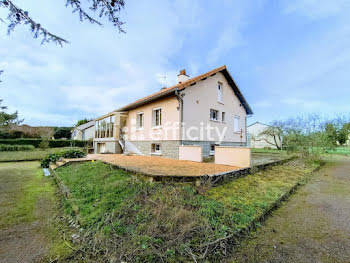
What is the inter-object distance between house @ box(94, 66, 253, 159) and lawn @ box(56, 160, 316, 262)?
606 centimetres

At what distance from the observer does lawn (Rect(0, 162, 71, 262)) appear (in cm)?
246

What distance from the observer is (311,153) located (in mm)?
11219

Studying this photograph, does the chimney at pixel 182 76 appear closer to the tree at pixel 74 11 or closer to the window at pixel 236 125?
the window at pixel 236 125

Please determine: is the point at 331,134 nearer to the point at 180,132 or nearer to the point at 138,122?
the point at 180,132

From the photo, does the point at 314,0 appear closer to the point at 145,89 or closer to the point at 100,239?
the point at 100,239

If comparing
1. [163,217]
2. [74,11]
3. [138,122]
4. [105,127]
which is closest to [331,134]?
[163,217]

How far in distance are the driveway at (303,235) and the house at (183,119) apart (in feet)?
22.6

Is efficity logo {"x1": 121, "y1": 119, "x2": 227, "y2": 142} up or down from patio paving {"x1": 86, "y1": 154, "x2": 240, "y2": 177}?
up

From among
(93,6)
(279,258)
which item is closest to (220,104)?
(93,6)

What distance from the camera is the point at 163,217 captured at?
9.89 feet

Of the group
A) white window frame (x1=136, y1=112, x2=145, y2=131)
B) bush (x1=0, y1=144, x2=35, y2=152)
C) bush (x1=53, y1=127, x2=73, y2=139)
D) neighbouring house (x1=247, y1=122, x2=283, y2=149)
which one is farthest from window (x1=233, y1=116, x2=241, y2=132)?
bush (x1=53, y1=127, x2=73, y2=139)

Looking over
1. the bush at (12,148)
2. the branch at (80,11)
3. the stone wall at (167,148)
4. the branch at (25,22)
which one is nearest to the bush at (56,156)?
the stone wall at (167,148)

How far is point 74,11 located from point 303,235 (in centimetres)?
671

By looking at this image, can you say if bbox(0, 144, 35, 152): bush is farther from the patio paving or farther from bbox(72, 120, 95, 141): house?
the patio paving
